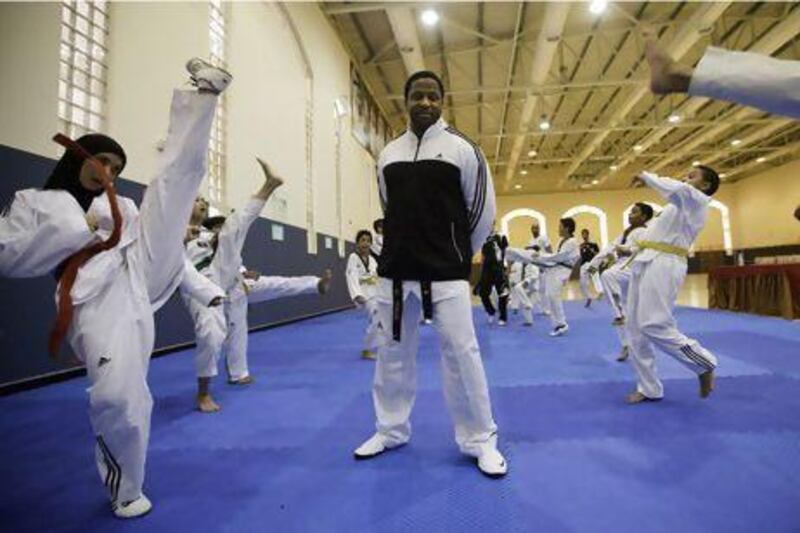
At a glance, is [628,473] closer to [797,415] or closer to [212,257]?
[797,415]

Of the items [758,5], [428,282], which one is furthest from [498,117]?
[428,282]

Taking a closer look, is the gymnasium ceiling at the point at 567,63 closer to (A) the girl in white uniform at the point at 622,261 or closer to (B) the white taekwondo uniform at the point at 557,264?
(B) the white taekwondo uniform at the point at 557,264

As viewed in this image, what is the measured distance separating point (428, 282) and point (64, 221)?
147 cm

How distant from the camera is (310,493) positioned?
6.45 ft

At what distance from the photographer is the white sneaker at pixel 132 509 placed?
5.94 ft

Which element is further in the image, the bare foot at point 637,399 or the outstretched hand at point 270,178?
the bare foot at point 637,399

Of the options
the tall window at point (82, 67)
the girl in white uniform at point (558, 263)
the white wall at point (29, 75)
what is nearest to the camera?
the white wall at point (29, 75)

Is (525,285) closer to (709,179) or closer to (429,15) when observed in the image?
(429,15)

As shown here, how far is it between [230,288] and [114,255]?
2181 mm

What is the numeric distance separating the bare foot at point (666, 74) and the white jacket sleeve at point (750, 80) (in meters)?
0.02

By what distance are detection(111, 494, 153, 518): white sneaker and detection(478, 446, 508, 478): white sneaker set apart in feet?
4.49

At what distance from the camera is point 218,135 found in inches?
265

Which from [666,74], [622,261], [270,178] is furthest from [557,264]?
[666,74]

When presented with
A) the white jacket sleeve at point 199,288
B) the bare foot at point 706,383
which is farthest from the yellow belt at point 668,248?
the white jacket sleeve at point 199,288
